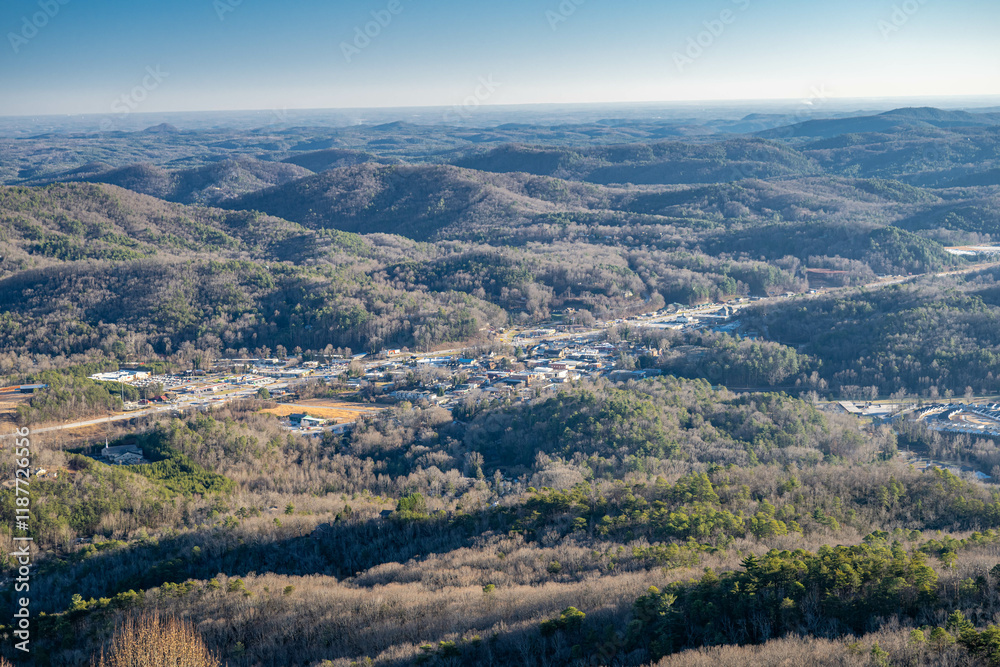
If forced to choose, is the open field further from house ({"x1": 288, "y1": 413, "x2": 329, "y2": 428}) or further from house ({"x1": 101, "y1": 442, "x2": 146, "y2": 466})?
house ({"x1": 101, "y1": 442, "x2": 146, "y2": 466})

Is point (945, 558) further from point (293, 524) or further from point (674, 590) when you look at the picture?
point (293, 524)

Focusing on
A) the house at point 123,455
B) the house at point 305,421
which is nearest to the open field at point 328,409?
the house at point 305,421

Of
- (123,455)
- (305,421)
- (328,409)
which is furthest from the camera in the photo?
(328,409)

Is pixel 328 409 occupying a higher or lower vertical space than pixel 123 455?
lower

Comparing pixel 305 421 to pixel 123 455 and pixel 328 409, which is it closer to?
pixel 328 409

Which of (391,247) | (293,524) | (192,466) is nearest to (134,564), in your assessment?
(293,524)

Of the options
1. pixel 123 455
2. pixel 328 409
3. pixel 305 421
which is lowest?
pixel 328 409

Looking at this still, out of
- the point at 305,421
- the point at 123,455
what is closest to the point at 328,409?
the point at 305,421

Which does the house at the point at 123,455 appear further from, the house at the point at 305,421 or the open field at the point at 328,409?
the open field at the point at 328,409

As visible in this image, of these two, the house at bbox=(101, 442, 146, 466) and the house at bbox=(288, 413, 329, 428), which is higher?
the house at bbox=(101, 442, 146, 466)

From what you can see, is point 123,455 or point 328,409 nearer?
point 123,455

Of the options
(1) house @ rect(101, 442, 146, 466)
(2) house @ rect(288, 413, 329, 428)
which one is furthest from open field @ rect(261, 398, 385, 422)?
(1) house @ rect(101, 442, 146, 466)
